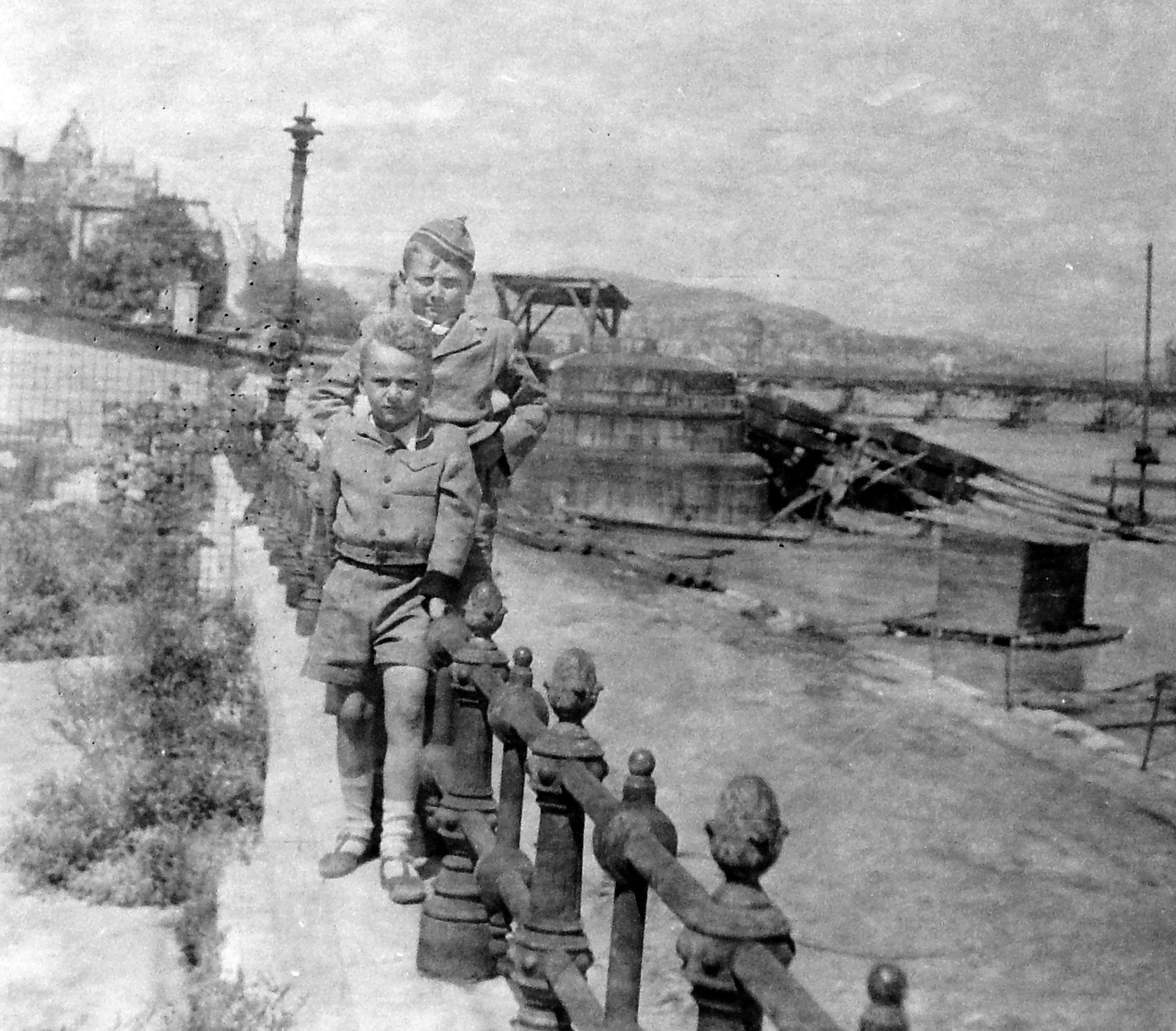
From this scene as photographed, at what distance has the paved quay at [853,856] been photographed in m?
3.47

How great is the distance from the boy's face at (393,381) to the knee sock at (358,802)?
2.96 ft

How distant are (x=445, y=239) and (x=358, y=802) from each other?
151 centimetres

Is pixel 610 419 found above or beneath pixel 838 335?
beneath

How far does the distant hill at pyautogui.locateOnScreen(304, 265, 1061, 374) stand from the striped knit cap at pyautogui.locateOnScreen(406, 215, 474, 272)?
1511 centimetres

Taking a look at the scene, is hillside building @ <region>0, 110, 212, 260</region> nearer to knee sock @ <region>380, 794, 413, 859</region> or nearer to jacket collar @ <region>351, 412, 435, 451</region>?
jacket collar @ <region>351, 412, 435, 451</region>

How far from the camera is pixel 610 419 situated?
20.3m

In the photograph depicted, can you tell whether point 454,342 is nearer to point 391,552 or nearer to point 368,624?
point 391,552

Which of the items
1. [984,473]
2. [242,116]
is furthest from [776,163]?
[242,116]

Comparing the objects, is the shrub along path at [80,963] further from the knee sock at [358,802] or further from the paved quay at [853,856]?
the knee sock at [358,802]

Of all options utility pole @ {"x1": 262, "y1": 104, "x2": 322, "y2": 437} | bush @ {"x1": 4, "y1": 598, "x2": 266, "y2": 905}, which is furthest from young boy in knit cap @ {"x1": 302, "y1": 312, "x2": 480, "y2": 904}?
utility pole @ {"x1": 262, "y1": 104, "x2": 322, "y2": 437}

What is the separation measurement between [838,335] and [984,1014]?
64.3 feet

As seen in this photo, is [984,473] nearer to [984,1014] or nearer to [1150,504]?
[1150,504]

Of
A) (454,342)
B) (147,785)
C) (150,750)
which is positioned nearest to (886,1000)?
(454,342)

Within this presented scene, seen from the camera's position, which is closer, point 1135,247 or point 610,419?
point 1135,247
